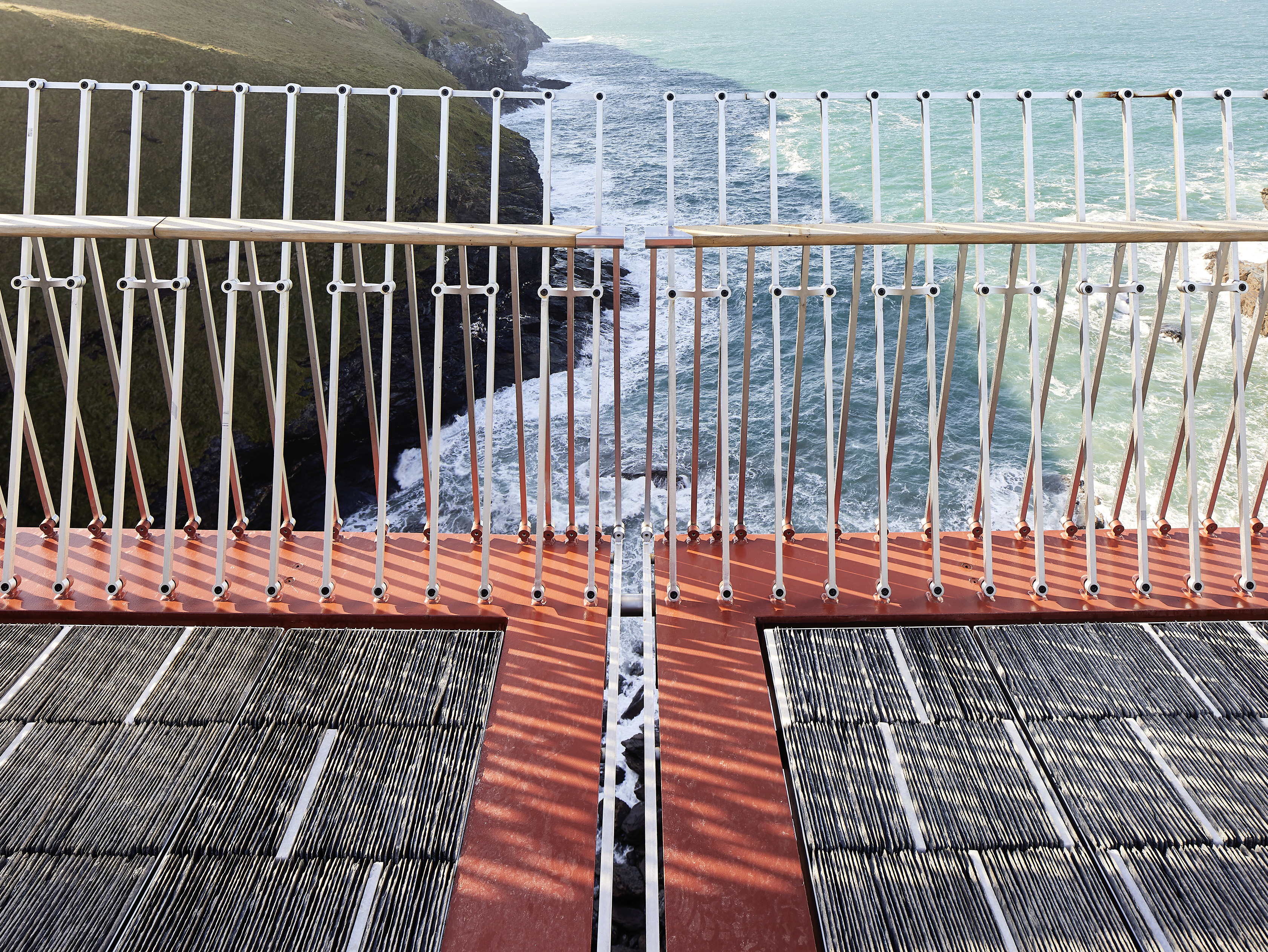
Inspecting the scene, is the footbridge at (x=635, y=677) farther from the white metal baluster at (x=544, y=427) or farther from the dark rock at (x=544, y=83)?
the dark rock at (x=544, y=83)

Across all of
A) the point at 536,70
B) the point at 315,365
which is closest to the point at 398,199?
the point at 315,365

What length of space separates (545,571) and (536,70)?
62.5 meters

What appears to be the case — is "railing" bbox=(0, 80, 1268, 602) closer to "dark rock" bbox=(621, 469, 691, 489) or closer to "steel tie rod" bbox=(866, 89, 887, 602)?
"steel tie rod" bbox=(866, 89, 887, 602)

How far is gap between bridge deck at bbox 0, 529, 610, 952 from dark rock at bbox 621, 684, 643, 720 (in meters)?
0.76

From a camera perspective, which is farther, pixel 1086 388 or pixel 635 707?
pixel 635 707

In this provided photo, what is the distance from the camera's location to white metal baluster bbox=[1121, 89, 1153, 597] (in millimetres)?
4562

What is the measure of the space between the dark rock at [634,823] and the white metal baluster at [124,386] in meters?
2.60

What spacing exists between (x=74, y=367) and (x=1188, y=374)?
16.9ft

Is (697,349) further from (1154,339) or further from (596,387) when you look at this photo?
(1154,339)

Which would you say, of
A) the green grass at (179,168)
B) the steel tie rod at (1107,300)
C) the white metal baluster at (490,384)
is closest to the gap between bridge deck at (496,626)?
the white metal baluster at (490,384)

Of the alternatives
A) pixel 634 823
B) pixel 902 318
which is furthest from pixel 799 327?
pixel 634 823

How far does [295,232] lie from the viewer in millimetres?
4332

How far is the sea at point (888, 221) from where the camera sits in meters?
17.7

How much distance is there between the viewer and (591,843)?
3.62 metres
